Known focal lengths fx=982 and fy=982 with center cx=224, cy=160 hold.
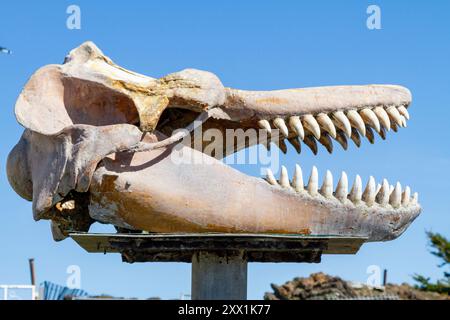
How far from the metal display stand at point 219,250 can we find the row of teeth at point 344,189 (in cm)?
37

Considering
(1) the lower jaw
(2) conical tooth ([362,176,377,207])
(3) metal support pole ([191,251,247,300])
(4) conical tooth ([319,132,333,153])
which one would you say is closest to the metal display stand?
(3) metal support pole ([191,251,247,300])

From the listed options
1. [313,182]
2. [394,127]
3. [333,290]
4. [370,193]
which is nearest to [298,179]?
[313,182]

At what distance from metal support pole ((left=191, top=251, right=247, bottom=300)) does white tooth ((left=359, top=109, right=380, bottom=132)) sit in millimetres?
1488

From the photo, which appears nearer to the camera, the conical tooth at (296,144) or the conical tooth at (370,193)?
the conical tooth at (370,193)

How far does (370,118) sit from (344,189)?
0.64 m

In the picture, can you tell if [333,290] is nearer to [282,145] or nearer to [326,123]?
[282,145]

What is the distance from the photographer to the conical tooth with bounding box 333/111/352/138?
7.95m

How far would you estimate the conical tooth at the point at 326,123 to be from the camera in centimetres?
795

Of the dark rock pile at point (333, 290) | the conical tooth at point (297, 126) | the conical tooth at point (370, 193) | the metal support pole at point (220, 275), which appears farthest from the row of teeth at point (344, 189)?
the dark rock pile at point (333, 290)

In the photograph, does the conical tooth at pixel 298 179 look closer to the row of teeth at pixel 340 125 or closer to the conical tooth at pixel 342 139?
the row of teeth at pixel 340 125

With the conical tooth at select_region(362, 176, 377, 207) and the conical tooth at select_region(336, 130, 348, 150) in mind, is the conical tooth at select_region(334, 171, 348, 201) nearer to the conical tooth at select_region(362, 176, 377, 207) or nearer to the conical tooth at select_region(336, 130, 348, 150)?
the conical tooth at select_region(362, 176, 377, 207)
